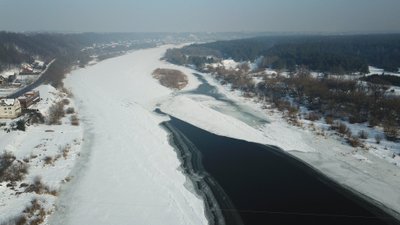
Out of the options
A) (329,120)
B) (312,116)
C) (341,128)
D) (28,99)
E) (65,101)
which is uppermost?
(28,99)

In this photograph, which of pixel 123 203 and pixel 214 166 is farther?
pixel 214 166

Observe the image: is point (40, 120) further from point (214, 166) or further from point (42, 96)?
point (214, 166)

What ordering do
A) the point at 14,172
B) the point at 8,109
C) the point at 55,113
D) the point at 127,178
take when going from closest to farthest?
the point at 14,172, the point at 127,178, the point at 8,109, the point at 55,113

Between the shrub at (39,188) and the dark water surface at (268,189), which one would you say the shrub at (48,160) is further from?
the dark water surface at (268,189)

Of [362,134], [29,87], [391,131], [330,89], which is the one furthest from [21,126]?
[330,89]

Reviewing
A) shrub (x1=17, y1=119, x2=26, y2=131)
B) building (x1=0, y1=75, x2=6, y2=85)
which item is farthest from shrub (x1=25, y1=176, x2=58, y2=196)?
building (x1=0, y1=75, x2=6, y2=85)

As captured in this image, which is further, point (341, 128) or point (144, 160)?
point (341, 128)

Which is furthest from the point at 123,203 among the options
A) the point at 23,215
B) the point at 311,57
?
the point at 311,57

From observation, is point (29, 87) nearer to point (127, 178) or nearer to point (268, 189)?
point (127, 178)
